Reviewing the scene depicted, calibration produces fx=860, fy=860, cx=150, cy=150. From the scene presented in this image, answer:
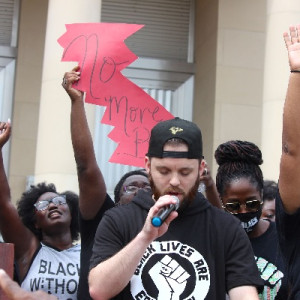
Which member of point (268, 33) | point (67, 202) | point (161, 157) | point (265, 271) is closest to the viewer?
point (161, 157)

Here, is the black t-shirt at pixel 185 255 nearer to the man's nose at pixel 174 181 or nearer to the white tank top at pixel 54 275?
the man's nose at pixel 174 181

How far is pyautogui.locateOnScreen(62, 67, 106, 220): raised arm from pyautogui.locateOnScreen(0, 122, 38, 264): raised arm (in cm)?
87

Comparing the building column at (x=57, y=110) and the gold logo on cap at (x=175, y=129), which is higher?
the building column at (x=57, y=110)

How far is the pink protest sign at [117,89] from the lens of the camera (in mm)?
4863

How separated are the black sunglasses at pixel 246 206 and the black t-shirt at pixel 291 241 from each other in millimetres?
710

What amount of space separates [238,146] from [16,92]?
7689 mm

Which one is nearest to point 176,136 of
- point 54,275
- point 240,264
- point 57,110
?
point 240,264

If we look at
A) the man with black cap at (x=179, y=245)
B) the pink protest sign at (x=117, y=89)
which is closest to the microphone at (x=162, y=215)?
the man with black cap at (x=179, y=245)

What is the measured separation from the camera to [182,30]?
1270cm

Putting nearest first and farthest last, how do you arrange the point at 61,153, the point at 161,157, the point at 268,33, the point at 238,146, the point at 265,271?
the point at 161,157 → the point at 265,271 → the point at 238,146 → the point at 61,153 → the point at 268,33

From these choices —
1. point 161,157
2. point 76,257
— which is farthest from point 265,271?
point 76,257

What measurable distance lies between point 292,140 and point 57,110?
20.5ft

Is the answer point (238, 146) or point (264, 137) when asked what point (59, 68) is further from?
point (238, 146)

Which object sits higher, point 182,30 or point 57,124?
point 182,30
